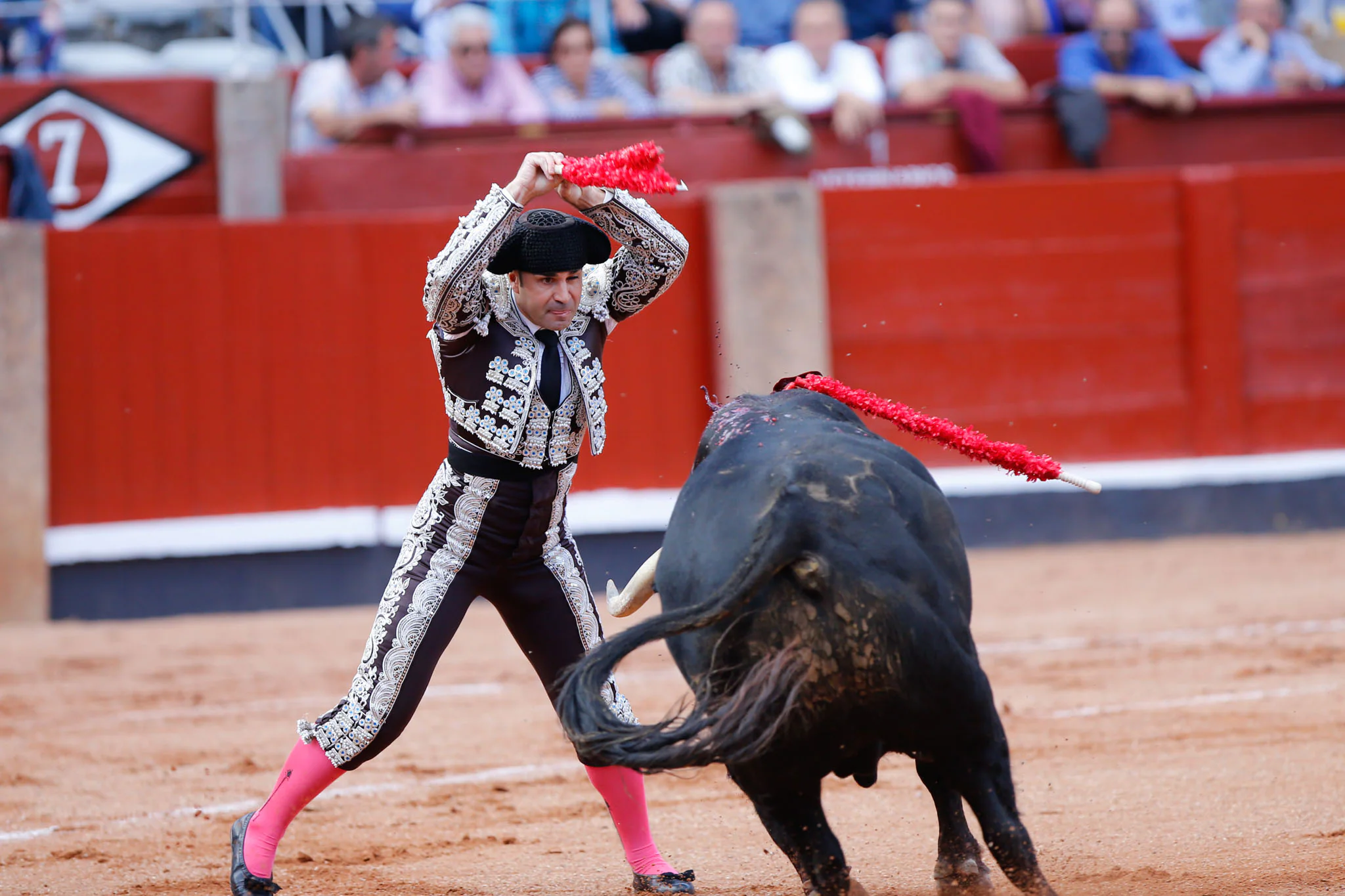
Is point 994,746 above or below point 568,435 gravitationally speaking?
below

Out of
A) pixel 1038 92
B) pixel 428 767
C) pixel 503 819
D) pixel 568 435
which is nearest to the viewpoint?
pixel 568 435

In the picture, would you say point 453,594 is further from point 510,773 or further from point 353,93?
point 353,93

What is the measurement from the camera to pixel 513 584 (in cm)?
292

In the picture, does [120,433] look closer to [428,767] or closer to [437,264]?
[428,767]

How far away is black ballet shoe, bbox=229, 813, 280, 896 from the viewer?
9.31 ft

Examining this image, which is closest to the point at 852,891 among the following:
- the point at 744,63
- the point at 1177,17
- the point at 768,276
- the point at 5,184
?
the point at 768,276

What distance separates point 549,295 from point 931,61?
19.4ft

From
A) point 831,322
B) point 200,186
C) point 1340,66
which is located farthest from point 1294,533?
→ point 200,186

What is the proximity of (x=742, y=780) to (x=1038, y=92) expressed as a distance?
6.48 meters

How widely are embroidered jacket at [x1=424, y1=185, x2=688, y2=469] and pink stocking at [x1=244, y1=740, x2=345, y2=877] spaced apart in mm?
659

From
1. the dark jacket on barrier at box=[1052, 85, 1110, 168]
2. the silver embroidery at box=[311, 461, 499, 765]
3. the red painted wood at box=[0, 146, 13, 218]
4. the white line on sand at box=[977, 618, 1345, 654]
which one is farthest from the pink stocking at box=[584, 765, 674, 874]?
the dark jacket on barrier at box=[1052, 85, 1110, 168]

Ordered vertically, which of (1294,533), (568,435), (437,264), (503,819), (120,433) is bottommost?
(1294,533)

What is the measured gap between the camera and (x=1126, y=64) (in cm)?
833

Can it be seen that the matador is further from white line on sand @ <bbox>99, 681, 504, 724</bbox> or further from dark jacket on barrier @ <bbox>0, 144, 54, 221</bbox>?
dark jacket on barrier @ <bbox>0, 144, 54, 221</bbox>
